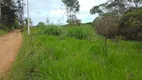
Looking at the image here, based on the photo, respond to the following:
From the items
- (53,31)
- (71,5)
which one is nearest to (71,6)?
(71,5)

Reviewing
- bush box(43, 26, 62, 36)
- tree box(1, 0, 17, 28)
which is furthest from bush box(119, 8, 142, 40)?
tree box(1, 0, 17, 28)

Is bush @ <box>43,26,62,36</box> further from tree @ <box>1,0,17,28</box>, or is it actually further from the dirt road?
tree @ <box>1,0,17,28</box>

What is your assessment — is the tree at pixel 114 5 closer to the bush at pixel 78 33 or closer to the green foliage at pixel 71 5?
the green foliage at pixel 71 5

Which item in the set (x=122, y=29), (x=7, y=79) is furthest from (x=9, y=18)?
(x=7, y=79)

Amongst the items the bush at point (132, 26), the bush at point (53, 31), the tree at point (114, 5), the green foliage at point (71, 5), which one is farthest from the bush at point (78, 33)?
the green foliage at point (71, 5)

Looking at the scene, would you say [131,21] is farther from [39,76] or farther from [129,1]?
[129,1]

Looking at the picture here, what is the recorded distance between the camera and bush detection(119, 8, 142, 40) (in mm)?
15152

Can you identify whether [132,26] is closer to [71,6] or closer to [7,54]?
[7,54]

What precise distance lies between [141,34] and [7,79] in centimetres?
1020

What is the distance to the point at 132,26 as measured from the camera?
1552cm

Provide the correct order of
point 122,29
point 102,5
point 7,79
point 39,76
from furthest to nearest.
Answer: point 102,5 → point 122,29 → point 7,79 → point 39,76

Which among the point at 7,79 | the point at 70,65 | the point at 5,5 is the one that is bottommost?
the point at 7,79

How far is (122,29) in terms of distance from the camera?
656 inches

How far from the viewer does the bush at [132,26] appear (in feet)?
49.7
